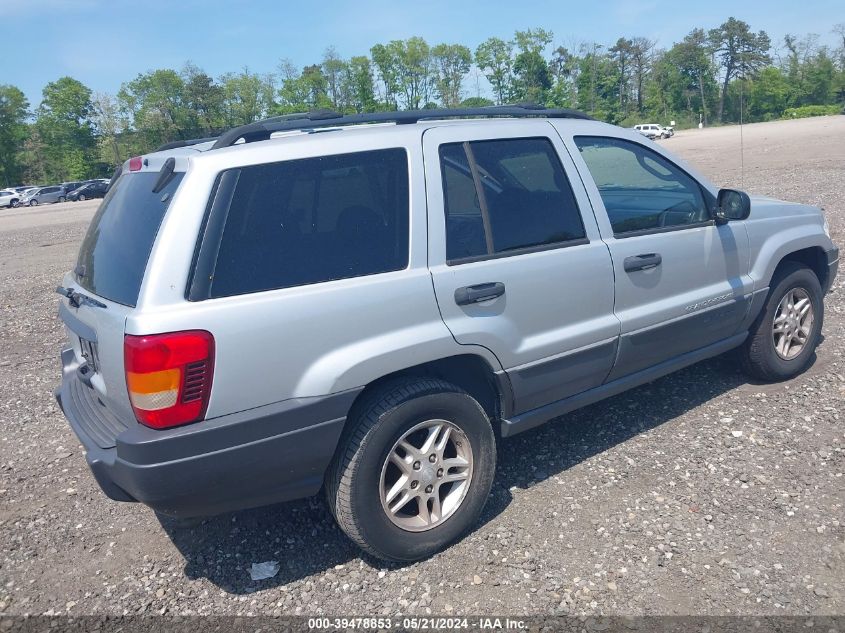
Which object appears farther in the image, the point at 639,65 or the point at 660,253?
the point at 639,65

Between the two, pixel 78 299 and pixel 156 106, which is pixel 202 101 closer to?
pixel 156 106

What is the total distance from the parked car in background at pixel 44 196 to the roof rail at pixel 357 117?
178ft

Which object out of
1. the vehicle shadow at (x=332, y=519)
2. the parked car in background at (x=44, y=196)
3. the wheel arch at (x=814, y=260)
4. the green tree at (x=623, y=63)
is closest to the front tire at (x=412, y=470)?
the vehicle shadow at (x=332, y=519)

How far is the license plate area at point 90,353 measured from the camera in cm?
303

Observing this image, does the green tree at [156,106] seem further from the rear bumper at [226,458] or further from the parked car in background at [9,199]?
the rear bumper at [226,458]

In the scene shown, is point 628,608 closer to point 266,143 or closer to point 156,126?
point 266,143

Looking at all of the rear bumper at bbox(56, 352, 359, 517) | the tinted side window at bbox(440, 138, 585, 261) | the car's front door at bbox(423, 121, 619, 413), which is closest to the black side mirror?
the car's front door at bbox(423, 121, 619, 413)

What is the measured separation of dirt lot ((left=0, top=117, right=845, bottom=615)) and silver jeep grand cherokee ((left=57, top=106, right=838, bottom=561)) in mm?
323

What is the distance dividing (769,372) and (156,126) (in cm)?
7965

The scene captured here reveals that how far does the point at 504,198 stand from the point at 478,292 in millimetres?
587

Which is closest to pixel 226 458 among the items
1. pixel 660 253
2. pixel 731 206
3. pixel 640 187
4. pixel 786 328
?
pixel 660 253

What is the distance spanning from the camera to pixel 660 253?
13.1 feet

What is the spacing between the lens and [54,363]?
22.0 feet

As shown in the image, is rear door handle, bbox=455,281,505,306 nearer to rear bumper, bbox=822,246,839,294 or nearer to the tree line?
rear bumper, bbox=822,246,839,294
